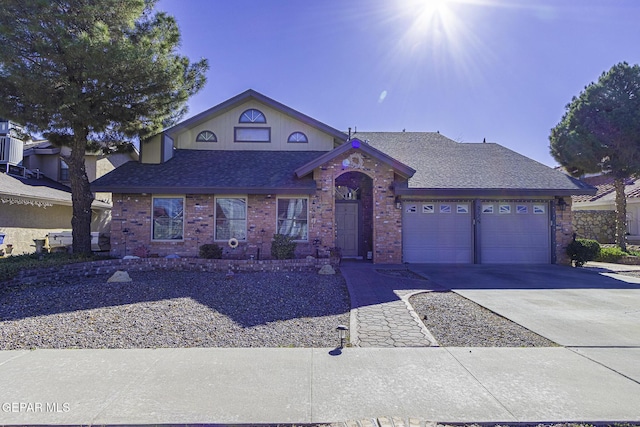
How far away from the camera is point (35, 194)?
15234 mm

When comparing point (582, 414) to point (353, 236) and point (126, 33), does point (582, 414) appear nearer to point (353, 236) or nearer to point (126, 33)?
point (353, 236)

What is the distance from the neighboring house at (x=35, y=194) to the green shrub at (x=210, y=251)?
5993mm

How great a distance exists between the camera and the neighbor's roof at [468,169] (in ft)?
41.0

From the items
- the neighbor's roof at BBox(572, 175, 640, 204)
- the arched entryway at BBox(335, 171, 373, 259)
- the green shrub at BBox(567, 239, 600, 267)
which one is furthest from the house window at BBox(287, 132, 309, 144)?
the neighbor's roof at BBox(572, 175, 640, 204)

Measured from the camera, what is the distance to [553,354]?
4.70 meters

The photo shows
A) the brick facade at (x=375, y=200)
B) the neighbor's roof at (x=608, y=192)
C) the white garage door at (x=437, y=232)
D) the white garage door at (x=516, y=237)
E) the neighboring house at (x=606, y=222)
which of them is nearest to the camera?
the brick facade at (x=375, y=200)

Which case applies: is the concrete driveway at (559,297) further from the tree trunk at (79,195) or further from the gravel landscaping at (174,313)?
the tree trunk at (79,195)

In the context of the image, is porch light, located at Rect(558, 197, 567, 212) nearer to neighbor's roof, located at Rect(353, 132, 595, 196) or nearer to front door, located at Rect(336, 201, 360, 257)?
neighbor's roof, located at Rect(353, 132, 595, 196)

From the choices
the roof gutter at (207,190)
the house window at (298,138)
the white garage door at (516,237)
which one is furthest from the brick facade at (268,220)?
the white garage door at (516,237)

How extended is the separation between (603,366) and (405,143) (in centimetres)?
1369

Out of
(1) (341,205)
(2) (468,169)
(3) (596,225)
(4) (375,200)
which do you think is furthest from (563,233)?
(3) (596,225)

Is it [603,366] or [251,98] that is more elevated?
[251,98]

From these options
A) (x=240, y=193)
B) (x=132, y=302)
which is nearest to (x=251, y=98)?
(x=240, y=193)

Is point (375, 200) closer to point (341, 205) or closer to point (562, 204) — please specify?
point (341, 205)
